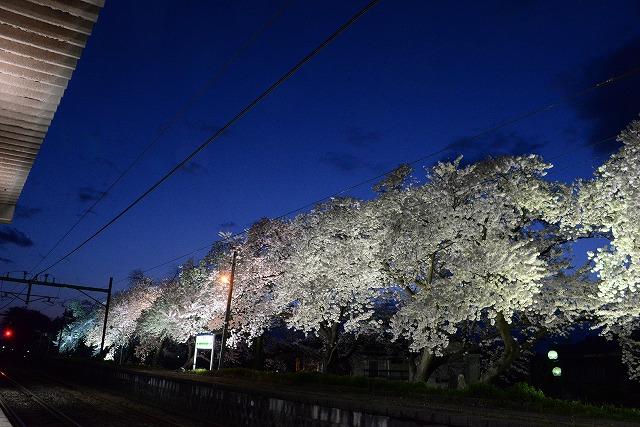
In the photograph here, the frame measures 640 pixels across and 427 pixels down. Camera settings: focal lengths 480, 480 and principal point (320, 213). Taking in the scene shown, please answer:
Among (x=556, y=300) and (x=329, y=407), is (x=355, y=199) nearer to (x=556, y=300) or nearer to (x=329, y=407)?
(x=556, y=300)

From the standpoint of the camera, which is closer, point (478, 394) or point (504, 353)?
point (478, 394)

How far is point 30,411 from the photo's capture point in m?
21.4

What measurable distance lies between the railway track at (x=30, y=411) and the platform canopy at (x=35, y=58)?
46.0 ft

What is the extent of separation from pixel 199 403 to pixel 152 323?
32892 mm

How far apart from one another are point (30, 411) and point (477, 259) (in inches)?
849

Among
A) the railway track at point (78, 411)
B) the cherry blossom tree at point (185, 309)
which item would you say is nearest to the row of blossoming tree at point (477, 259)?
the cherry blossom tree at point (185, 309)

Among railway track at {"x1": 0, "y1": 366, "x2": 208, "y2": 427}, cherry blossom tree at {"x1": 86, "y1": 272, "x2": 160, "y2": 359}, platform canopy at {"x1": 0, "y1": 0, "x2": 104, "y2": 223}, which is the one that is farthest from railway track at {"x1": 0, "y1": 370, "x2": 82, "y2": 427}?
cherry blossom tree at {"x1": 86, "y1": 272, "x2": 160, "y2": 359}

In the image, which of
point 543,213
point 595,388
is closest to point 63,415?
point 543,213

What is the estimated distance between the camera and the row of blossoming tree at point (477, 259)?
21.9 m

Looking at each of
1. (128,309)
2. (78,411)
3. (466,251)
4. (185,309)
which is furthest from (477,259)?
(128,309)

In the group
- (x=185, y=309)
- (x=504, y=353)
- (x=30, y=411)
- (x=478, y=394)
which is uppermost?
(x=185, y=309)

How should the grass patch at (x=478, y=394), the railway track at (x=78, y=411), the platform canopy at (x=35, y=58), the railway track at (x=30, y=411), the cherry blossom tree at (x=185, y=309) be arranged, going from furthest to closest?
the cherry blossom tree at (x=185, y=309) < the railway track at (x=78, y=411) < the railway track at (x=30, y=411) < the grass patch at (x=478, y=394) < the platform canopy at (x=35, y=58)

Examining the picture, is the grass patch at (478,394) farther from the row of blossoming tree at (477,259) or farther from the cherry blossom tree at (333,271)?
the cherry blossom tree at (333,271)

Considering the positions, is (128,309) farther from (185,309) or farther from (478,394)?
A: (478,394)
